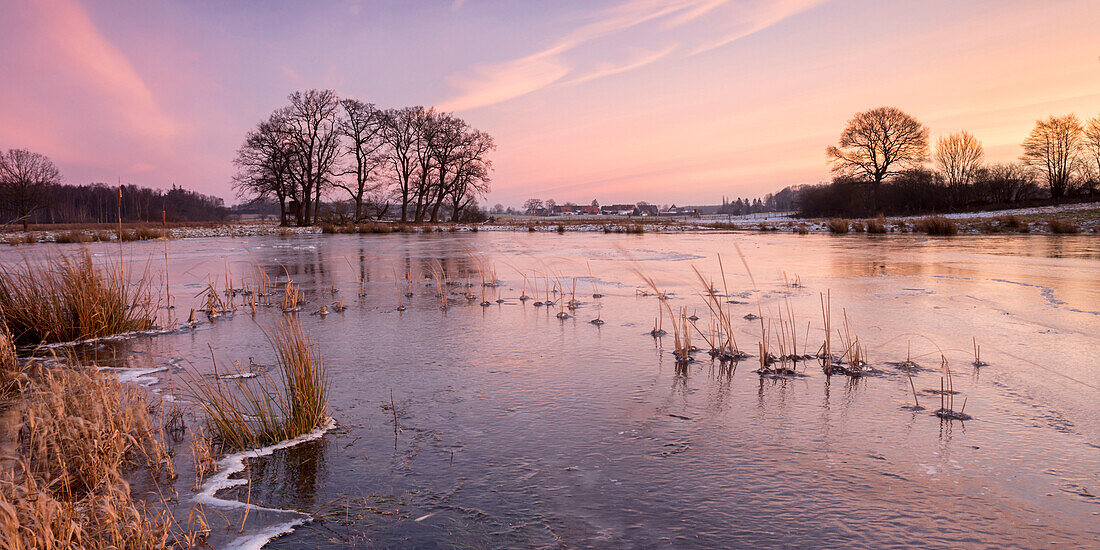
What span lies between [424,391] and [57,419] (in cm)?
218

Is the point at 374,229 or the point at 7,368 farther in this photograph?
the point at 374,229

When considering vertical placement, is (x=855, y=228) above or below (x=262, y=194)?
below

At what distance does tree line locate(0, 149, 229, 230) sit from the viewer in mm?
46625

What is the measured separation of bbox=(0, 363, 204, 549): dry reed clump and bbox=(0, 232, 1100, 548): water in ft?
0.95

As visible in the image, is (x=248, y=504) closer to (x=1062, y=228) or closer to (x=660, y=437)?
(x=660, y=437)

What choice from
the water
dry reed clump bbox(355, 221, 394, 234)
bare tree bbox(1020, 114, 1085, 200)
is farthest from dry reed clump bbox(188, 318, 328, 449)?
bare tree bbox(1020, 114, 1085, 200)

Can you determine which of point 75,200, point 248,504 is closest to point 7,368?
point 248,504

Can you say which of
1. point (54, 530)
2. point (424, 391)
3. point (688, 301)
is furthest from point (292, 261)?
point (54, 530)

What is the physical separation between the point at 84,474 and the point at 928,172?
56008 mm

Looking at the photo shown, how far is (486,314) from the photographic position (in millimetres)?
7820

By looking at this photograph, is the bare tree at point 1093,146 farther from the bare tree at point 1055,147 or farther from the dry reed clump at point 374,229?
the dry reed clump at point 374,229

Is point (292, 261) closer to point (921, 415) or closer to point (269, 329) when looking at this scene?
point (269, 329)

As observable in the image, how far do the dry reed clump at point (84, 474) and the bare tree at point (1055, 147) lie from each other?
211 feet

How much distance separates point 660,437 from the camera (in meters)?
3.49
